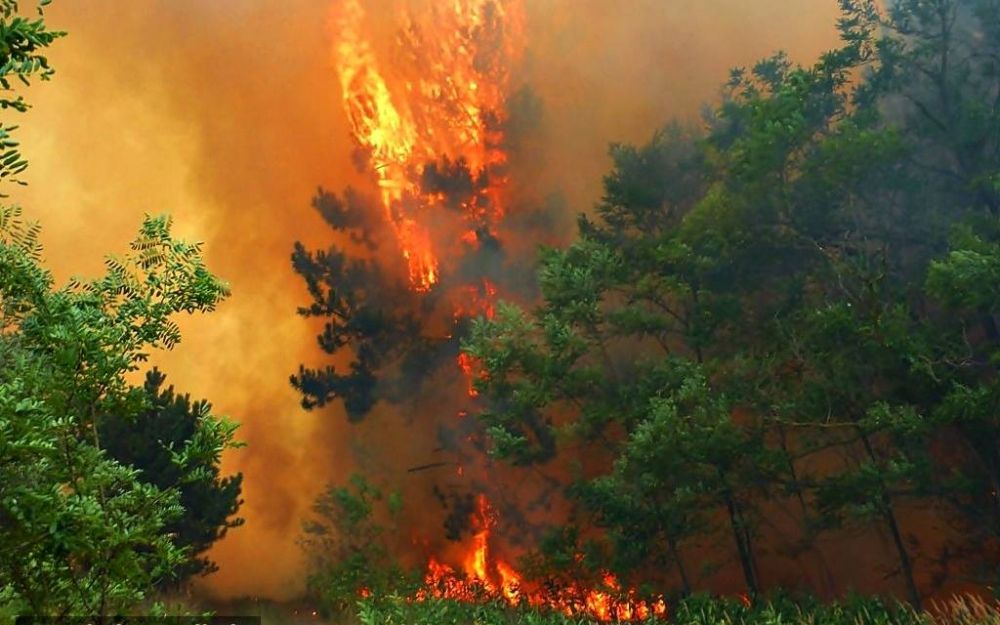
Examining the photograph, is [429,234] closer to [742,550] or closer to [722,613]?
[742,550]

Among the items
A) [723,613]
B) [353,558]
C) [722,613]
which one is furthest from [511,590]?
[723,613]

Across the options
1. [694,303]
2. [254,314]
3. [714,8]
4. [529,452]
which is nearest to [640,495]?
[529,452]

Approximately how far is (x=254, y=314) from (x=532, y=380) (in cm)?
2853

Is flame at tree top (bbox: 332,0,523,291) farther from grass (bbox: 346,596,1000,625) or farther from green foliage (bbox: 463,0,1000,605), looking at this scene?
grass (bbox: 346,596,1000,625)

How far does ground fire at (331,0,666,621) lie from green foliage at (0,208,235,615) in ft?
89.2

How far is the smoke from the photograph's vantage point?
3719cm

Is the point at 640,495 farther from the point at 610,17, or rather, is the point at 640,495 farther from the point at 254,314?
the point at 254,314

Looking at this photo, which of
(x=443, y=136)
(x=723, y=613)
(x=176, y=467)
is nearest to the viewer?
(x=723, y=613)

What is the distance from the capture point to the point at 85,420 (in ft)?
22.5

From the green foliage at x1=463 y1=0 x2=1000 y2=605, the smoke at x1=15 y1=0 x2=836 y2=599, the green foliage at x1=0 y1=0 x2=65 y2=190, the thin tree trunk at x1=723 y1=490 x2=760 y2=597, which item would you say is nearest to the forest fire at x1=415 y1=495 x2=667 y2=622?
the green foliage at x1=463 y1=0 x2=1000 y2=605

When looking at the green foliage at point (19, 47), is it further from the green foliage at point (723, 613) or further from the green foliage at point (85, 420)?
the green foliage at point (723, 613)

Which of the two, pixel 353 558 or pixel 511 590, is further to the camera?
pixel 511 590

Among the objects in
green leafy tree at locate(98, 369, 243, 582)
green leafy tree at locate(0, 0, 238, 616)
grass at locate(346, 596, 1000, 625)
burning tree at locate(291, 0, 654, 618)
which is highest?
burning tree at locate(291, 0, 654, 618)

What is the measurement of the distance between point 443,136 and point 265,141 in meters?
14.9
